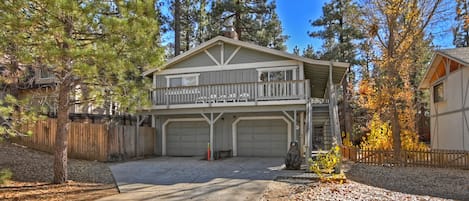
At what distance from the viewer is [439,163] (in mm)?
13781

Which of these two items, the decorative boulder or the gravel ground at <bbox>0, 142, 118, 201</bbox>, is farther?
the decorative boulder

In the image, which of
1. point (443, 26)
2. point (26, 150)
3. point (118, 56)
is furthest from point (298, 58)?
point (26, 150)

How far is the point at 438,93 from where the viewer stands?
1973cm

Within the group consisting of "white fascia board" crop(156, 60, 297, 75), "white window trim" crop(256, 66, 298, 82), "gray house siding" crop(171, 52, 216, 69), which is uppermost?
"gray house siding" crop(171, 52, 216, 69)

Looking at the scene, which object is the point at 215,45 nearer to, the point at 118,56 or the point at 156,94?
the point at 156,94

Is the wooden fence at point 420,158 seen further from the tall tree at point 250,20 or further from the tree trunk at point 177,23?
the tall tree at point 250,20

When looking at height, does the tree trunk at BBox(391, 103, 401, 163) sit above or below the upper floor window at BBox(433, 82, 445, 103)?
below

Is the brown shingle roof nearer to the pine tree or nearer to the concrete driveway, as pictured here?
the concrete driveway

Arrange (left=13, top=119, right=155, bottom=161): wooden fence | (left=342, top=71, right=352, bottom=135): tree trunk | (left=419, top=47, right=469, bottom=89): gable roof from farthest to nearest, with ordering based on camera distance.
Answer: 1. (left=342, top=71, right=352, bottom=135): tree trunk
2. (left=419, top=47, right=469, bottom=89): gable roof
3. (left=13, top=119, right=155, bottom=161): wooden fence

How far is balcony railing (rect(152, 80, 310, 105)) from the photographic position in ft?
49.3

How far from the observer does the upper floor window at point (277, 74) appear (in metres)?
16.4

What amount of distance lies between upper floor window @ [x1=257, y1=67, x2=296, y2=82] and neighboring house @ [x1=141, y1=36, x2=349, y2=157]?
0.15 feet

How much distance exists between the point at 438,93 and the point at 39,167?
1994 centimetres

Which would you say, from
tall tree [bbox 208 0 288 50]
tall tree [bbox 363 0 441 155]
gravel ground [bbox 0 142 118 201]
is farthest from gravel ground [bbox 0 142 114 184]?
tall tree [bbox 208 0 288 50]
